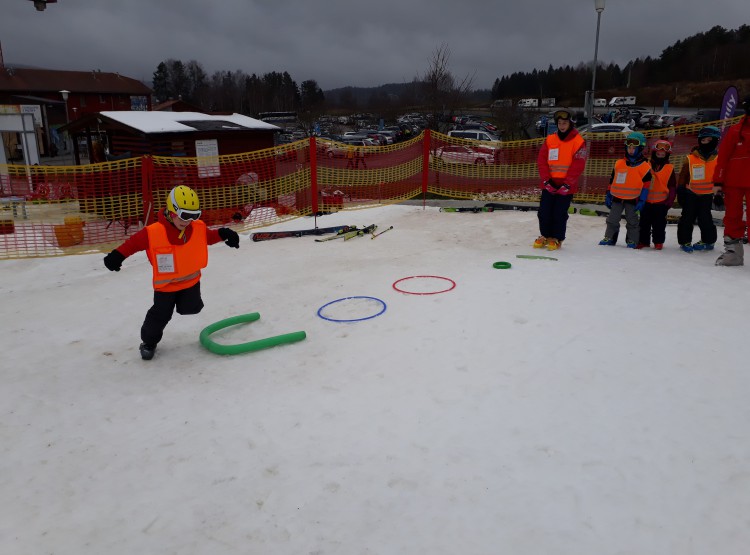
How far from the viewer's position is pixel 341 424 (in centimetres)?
Answer: 368

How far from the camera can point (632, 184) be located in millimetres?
7727

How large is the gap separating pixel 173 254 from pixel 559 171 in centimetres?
545

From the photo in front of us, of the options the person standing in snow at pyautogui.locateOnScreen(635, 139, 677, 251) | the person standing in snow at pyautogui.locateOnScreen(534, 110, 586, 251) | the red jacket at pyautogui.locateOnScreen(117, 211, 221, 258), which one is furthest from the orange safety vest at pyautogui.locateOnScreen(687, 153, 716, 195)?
the red jacket at pyautogui.locateOnScreen(117, 211, 221, 258)

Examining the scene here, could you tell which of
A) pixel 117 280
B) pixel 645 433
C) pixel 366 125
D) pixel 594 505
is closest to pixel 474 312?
pixel 645 433

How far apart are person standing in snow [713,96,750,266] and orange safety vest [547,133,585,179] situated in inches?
68.4

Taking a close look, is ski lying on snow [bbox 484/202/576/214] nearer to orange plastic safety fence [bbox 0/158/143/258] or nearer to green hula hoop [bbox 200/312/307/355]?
orange plastic safety fence [bbox 0/158/143/258]

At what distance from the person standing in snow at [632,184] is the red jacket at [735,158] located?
0.99 m

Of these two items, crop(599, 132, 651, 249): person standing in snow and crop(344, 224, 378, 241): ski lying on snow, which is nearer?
crop(599, 132, 651, 249): person standing in snow

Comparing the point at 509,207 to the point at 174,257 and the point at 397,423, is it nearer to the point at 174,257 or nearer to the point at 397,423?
the point at 174,257

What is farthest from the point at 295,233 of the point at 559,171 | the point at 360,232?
the point at 559,171

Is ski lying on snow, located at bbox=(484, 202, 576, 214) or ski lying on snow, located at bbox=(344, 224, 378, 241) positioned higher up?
ski lying on snow, located at bbox=(484, 202, 576, 214)

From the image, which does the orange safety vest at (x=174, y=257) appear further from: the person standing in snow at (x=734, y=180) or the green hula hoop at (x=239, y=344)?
the person standing in snow at (x=734, y=180)

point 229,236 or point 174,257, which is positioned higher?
point 229,236

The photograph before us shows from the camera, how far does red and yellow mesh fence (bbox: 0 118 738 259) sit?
9617mm
